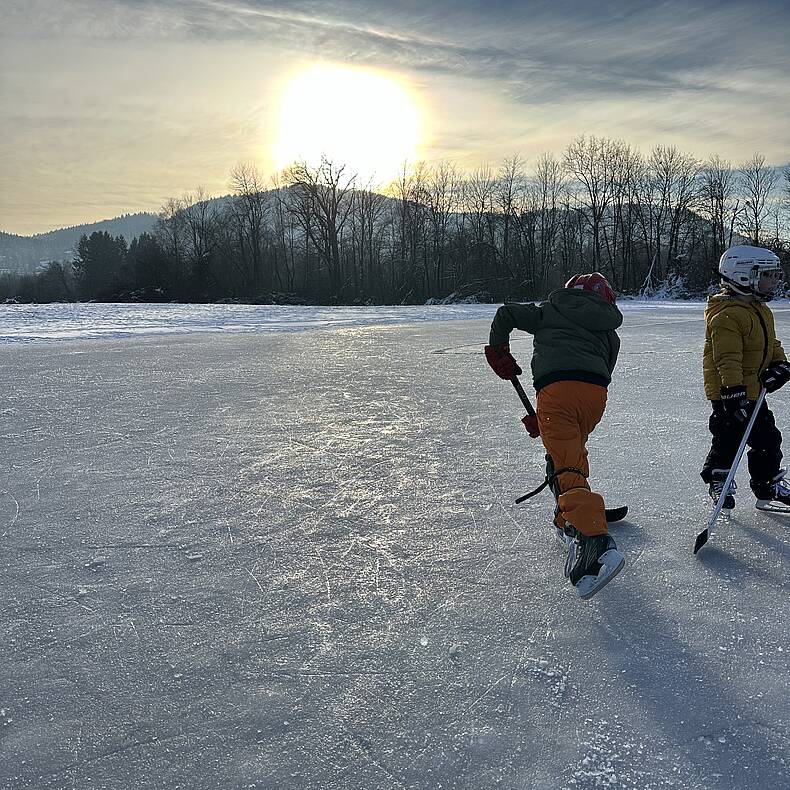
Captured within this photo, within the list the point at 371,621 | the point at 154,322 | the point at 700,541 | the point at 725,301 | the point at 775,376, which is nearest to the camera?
the point at 371,621

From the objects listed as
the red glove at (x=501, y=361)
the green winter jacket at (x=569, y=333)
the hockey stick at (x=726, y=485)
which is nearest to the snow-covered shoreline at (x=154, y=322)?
the red glove at (x=501, y=361)

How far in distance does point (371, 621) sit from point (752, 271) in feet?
8.44

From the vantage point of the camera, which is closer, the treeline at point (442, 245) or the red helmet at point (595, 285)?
the red helmet at point (595, 285)

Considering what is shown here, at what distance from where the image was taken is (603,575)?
2406 millimetres

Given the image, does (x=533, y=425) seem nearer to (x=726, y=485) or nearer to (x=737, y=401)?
(x=726, y=485)

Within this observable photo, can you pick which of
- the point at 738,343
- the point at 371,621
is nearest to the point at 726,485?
the point at 738,343

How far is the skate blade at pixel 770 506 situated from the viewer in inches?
138

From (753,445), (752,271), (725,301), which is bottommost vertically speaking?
(753,445)

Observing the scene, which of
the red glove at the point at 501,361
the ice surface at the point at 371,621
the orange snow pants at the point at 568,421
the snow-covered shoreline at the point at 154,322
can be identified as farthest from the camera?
the snow-covered shoreline at the point at 154,322

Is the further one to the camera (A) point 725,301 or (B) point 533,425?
(A) point 725,301

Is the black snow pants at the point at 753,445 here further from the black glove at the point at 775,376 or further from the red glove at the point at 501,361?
the red glove at the point at 501,361

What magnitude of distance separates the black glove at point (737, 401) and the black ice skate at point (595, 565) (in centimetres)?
135

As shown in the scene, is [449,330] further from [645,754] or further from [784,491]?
[645,754]

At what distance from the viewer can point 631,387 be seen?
23.1 ft
